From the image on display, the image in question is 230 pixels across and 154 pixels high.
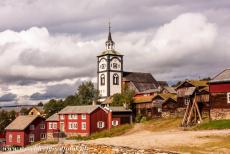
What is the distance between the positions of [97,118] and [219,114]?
32449mm

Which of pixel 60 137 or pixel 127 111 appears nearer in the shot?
pixel 60 137

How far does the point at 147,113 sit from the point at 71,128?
59.9 ft

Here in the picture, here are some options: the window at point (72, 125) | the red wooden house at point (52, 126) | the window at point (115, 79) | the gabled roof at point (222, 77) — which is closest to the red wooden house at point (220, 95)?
the gabled roof at point (222, 77)

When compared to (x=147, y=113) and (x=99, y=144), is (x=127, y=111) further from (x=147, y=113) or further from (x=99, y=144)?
(x=99, y=144)

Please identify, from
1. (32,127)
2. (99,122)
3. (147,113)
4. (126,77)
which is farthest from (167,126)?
(126,77)

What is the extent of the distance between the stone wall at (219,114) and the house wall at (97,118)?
101 feet

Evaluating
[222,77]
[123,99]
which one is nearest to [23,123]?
[123,99]

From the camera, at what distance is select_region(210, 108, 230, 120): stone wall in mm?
57281

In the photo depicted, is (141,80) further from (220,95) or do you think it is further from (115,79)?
(220,95)

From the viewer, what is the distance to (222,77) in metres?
58.0

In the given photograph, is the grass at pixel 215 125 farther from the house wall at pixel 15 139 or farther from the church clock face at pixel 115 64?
the church clock face at pixel 115 64

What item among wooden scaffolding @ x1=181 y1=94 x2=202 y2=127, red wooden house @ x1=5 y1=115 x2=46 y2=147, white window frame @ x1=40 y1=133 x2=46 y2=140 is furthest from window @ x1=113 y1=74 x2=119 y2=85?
wooden scaffolding @ x1=181 y1=94 x2=202 y2=127

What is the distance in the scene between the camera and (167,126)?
64.7m

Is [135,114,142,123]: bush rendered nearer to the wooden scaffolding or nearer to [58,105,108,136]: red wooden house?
[58,105,108,136]: red wooden house
